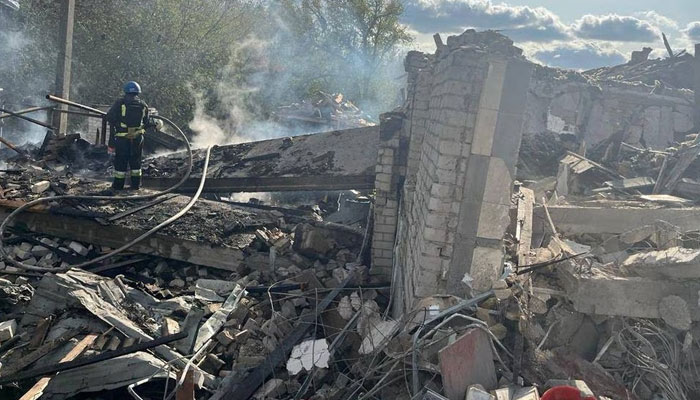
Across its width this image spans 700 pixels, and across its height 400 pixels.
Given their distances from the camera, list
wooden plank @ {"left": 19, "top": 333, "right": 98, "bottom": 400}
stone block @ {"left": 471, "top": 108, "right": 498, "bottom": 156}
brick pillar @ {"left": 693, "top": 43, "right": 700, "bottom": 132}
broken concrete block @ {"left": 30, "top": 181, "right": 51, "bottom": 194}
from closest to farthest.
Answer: stone block @ {"left": 471, "top": 108, "right": 498, "bottom": 156}
wooden plank @ {"left": 19, "top": 333, "right": 98, "bottom": 400}
broken concrete block @ {"left": 30, "top": 181, "right": 51, "bottom": 194}
brick pillar @ {"left": 693, "top": 43, "right": 700, "bottom": 132}

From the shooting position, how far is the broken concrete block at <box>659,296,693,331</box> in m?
3.36

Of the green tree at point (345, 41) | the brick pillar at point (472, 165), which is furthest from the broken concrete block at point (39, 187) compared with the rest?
the green tree at point (345, 41)

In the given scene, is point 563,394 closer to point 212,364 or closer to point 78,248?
point 212,364

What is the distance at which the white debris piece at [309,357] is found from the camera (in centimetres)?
407

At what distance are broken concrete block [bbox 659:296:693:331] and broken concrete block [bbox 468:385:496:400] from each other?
1.58 metres

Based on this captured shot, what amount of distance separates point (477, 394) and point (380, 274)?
3599 mm

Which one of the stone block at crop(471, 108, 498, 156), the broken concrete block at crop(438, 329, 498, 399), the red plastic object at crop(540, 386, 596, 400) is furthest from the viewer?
the stone block at crop(471, 108, 498, 156)

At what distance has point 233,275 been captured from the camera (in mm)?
6453

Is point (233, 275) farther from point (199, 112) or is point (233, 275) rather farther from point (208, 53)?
point (208, 53)

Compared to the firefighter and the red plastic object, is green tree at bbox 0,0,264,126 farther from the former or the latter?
the red plastic object

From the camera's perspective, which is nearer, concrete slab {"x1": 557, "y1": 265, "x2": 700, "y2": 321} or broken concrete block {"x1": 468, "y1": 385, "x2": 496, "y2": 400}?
broken concrete block {"x1": 468, "y1": 385, "x2": 496, "y2": 400}

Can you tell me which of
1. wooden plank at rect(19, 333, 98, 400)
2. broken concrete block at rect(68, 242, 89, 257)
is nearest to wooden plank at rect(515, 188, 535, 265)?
wooden plank at rect(19, 333, 98, 400)

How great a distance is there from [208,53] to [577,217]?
61.3ft

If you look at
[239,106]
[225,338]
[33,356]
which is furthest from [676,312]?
[239,106]
